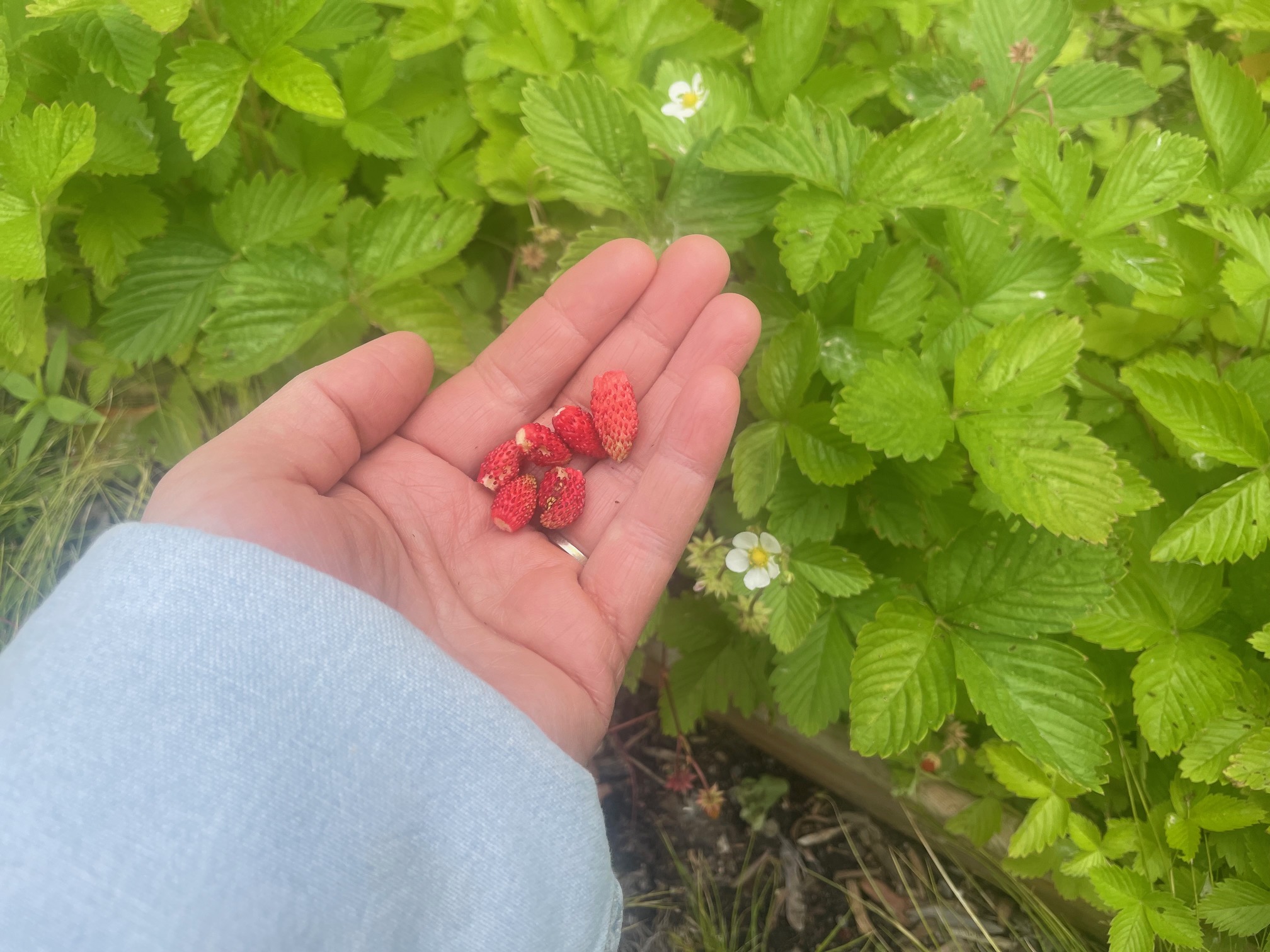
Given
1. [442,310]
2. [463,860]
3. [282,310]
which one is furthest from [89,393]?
[463,860]

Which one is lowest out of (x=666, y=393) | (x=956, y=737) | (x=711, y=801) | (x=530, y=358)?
(x=711, y=801)

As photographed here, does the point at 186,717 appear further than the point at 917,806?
No

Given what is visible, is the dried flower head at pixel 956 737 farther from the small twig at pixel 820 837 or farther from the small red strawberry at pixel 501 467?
the small red strawberry at pixel 501 467

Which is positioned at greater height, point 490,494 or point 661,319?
point 661,319

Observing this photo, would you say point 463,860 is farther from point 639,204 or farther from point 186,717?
point 639,204

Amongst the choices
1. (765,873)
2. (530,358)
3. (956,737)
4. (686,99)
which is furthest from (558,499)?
(765,873)

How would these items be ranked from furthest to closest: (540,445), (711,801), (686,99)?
(711,801)
(686,99)
(540,445)

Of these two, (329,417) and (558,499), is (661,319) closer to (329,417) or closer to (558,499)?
(558,499)

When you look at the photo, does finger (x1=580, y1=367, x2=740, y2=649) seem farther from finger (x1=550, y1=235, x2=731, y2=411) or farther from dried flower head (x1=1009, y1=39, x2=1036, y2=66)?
dried flower head (x1=1009, y1=39, x2=1036, y2=66)
